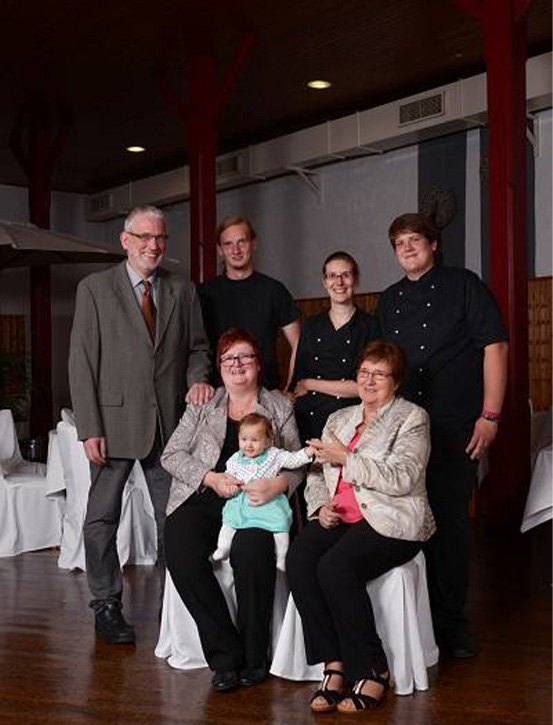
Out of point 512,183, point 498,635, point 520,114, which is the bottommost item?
point 498,635

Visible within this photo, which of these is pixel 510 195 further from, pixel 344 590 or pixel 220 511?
pixel 344 590

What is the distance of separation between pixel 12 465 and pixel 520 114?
3835mm

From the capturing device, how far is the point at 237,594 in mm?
3494

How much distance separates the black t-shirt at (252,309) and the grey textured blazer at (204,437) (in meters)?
0.45

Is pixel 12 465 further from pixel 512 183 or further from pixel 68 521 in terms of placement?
pixel 512 183

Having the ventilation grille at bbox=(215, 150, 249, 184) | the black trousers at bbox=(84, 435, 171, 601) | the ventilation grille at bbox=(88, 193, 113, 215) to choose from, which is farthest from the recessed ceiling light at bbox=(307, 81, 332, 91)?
the black trousers at bbox=(84, 435, 171, 601)

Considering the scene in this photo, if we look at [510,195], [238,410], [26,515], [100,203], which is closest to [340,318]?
[238,410]

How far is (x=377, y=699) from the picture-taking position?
317cm

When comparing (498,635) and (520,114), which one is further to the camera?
(520,114)

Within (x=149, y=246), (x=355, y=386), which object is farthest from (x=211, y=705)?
(x=149, y=246)

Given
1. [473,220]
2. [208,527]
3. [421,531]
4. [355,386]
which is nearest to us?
[421,531]

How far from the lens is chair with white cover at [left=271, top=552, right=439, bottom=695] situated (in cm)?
332

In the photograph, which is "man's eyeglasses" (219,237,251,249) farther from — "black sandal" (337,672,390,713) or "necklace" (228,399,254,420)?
"black sandal" (337,672,390,713)

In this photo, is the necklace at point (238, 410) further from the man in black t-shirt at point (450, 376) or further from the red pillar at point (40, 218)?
→ the red pillar at point (40, 218)
